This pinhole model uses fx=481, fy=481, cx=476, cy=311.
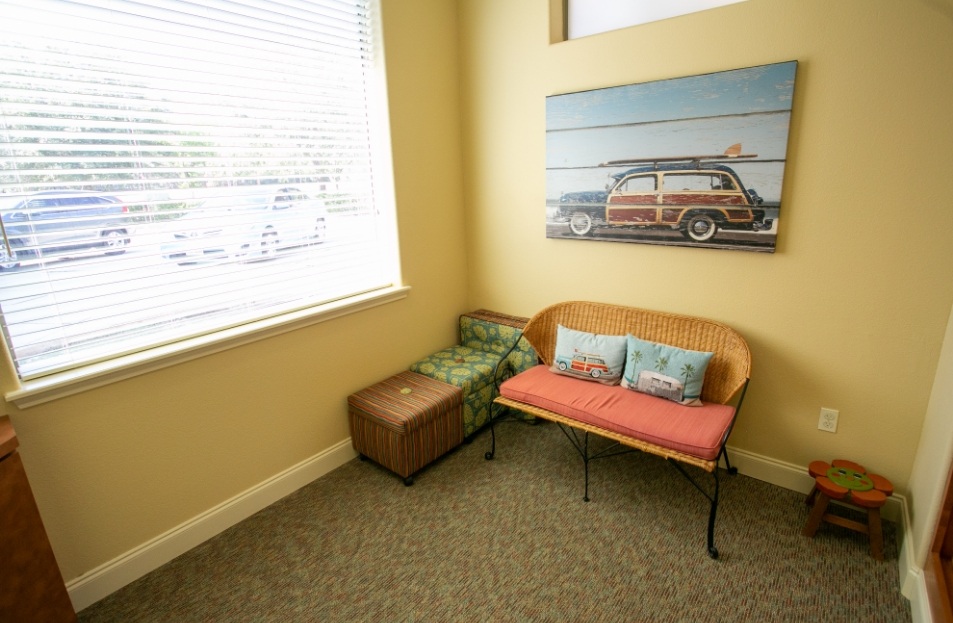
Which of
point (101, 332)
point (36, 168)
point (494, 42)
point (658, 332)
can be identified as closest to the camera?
point (36, 168)

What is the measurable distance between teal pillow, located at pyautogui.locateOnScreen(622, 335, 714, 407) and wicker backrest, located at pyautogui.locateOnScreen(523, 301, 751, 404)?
0.11 metres

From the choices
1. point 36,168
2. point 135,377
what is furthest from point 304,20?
point 135,377

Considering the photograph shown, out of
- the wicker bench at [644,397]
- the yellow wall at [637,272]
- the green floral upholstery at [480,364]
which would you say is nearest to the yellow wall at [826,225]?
the yellow wall at [637,272]

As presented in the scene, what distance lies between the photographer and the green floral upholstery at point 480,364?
283 centimetres

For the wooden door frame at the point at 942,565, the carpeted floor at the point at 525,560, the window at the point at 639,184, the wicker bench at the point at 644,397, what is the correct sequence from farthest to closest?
1. the window at the point at 639,184
2. the wicker bench at the point at 644,397
3. the carpeted floor at the point at 525,560
4. the wooden door frame at the point at 942,565

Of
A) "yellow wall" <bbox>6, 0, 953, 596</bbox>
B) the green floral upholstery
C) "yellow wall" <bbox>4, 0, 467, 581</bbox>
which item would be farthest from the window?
"yellow wall" <bbox>4, 0, 467, 581</bbox>

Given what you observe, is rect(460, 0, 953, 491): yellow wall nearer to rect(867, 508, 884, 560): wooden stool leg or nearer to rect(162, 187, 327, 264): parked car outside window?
rect(867, 508, 884, 560): wooden stool leg

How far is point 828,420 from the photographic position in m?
2.24

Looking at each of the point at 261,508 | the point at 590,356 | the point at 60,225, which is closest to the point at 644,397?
the point at 590,356

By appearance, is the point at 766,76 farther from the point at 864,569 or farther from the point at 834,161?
the point at 864,569

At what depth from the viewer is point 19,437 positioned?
5.51 ft

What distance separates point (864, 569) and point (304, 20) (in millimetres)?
3395

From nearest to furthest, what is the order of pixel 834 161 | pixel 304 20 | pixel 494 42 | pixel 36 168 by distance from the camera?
pixel 36 168
pixel 834 161
pixel 304 20
pixel 494 42

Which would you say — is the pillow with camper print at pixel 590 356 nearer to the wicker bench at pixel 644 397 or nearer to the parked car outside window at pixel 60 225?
the wicker bench at pixel 644 397
